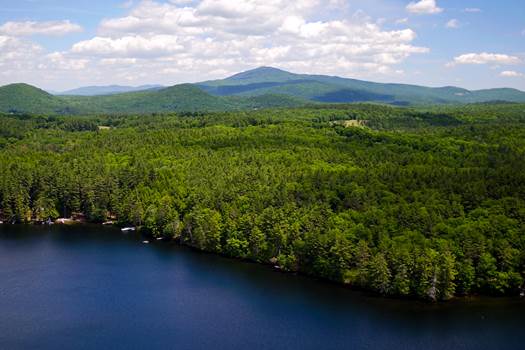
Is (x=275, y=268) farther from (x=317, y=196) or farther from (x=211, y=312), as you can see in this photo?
(x=211, y=312)

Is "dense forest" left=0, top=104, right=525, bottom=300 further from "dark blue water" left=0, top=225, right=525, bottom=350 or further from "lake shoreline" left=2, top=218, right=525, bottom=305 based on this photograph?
"dark blue water" left=0, top=225, right=525, bottom=350

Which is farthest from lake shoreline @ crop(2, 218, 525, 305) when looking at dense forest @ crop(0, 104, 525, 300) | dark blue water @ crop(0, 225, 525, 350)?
dark blue water @ crop(0, 225, 525, 350)

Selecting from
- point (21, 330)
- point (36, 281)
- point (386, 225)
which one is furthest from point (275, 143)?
point (21, 330)

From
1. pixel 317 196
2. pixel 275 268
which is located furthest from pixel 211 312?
pixel 317 196

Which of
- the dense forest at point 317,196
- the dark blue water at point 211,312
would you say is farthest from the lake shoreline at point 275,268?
the dark blue water at point 211,312

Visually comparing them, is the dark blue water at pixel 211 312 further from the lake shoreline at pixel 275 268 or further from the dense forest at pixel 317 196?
the dense forest at pixel 317 196
